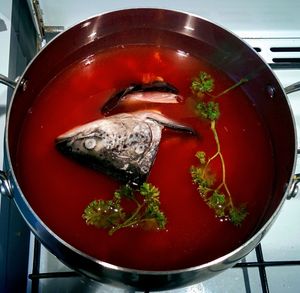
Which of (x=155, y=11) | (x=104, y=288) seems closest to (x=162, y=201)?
(x=104, y=288)

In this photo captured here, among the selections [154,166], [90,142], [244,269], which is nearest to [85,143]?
[90,142]

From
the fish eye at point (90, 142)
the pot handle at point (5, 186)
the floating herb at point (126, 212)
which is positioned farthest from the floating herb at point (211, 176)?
the pot handle at point (5, 186)

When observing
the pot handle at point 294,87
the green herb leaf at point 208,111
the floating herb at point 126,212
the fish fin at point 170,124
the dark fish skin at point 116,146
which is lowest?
the floating herb at point 126,212

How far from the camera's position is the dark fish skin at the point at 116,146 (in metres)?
0.90

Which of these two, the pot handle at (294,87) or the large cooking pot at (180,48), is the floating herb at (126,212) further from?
the pot handle at (294,87)

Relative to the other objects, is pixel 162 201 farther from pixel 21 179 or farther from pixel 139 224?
pixel 21 179

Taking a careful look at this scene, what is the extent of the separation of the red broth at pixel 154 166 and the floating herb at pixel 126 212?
0.02 meters

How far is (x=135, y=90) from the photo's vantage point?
1005mm

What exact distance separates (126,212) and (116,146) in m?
0.14

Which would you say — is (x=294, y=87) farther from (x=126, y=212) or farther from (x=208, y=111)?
(x=126, y=212)

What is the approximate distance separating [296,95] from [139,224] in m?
0.56

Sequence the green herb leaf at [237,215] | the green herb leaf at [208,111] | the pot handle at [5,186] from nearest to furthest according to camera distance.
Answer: the pot handle at [5,186]
the green herb leaf at [237,215]
the green herb leaf at [208,111]

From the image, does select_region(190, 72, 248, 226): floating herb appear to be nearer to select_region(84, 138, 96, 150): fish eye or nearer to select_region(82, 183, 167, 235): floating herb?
select_region(82, 183, 167, 235): floating herb

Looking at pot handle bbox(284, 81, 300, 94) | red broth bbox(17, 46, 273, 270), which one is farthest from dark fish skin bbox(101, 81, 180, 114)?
pot handle bbox(284, 81, 300, 94)
